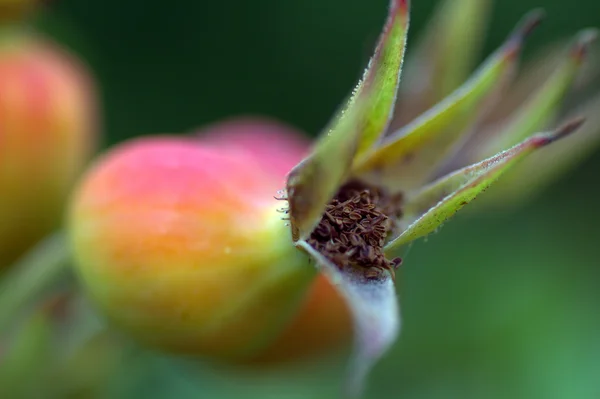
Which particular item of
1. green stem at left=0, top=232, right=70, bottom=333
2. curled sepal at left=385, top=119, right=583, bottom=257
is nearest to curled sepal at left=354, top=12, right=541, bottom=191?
curled sepal at left=385, top=119, right=583, bottom=257

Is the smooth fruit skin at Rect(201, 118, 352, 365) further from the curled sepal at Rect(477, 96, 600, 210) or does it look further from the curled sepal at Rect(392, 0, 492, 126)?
the curled sepal at Rect(477, 96, 600, 210)

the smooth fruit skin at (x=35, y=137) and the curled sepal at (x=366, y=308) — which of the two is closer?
the curled sepal at (x=366, y=308)

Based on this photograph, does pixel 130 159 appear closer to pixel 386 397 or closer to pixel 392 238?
pixel 392 238

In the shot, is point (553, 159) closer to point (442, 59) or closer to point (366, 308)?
point (442, 59)

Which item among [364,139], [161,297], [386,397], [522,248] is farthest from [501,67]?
[522,248]

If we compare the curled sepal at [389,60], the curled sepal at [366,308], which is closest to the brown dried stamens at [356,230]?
the curled sepal at [366,308]

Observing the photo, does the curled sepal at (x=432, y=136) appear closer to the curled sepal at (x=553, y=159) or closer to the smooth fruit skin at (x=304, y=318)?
the smooth fruit skin at (x=304, y=318)

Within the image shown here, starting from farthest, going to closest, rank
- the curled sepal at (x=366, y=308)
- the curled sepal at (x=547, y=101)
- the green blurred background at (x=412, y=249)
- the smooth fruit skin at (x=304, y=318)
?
the green blurred background at (x=412, y=249)
the smooth fruit skin at (x=304, y=318)
the curled sepal at (x=547, y=101)
the curled sepal at (x=366, y=308)
